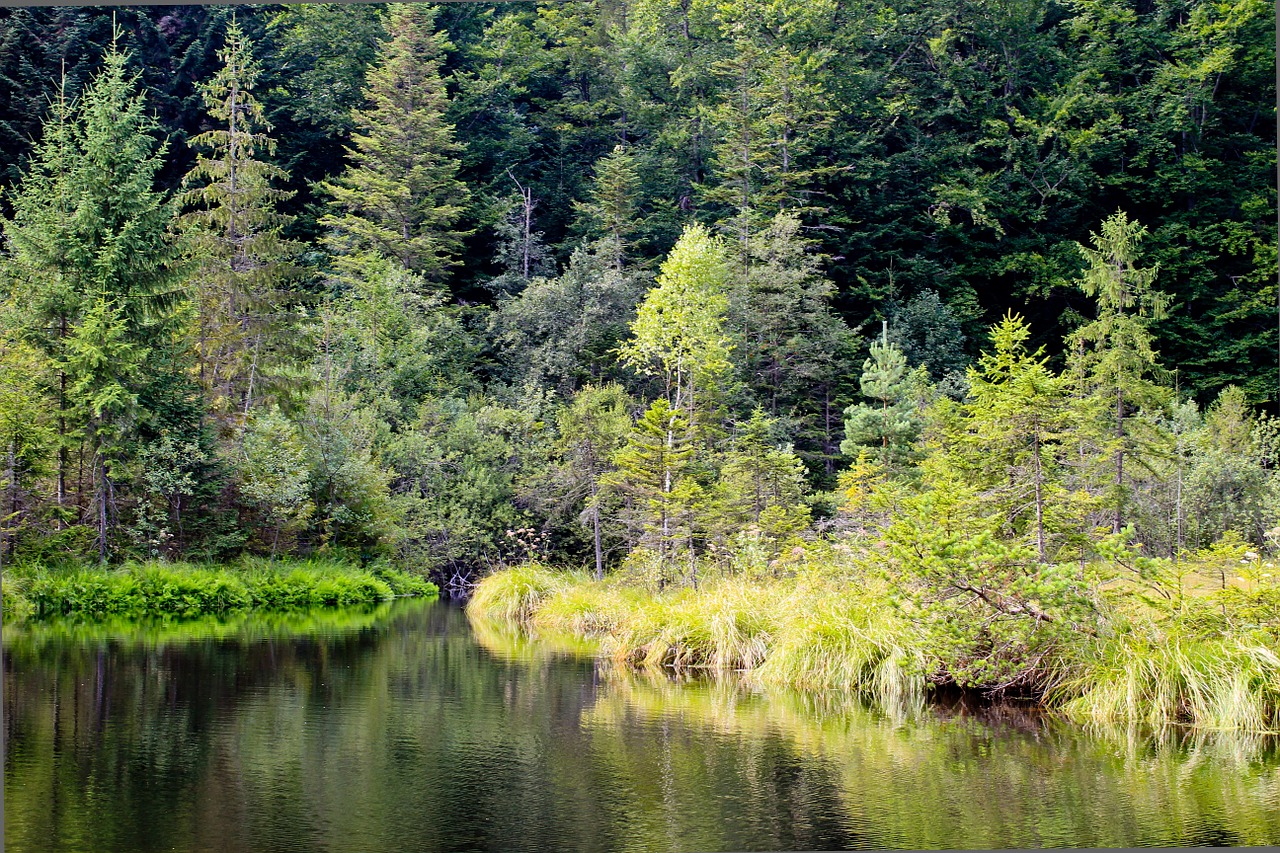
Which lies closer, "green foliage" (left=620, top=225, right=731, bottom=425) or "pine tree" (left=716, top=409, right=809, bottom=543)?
"pine tree" (left=716, top=409, right=809, bottom=543)

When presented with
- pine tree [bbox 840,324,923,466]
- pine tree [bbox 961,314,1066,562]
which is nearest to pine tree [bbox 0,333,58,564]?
pine tree [bbox 961,314,1066,562]

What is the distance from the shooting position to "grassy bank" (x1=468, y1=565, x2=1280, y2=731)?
10.0 metres

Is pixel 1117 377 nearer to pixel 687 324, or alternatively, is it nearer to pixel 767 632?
pixel 687 324

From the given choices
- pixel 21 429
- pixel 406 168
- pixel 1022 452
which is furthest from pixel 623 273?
pixel 1022 452

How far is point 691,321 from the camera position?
98.1 feet

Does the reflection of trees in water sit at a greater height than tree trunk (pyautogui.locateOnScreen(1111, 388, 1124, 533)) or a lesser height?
lesser

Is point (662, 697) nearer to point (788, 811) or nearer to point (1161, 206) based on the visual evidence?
point (788, 811)

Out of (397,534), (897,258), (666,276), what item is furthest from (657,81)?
(397,534)

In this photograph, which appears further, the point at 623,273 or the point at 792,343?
the point at 623,273

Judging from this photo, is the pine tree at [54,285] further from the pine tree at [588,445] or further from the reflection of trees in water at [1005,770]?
the reflection of trees in water at [1005,770]

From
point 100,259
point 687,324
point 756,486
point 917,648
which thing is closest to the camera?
point 917,648

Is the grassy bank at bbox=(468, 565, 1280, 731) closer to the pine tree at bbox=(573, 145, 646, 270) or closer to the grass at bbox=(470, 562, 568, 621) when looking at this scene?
the grass at bbox=(470, 562, 568, 621)

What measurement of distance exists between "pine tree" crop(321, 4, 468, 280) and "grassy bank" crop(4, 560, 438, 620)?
17.3m

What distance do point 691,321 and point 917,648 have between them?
63.2ft
